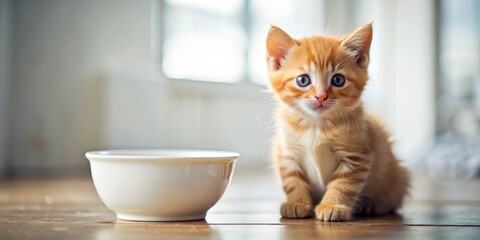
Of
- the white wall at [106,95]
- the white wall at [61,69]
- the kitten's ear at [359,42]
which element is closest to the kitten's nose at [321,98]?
the kitten's ear at [359,42]

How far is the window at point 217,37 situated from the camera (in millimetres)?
4141

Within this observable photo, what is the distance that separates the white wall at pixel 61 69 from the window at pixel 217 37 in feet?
1.40

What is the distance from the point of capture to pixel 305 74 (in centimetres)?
130

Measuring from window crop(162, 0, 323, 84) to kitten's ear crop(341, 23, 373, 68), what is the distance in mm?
2814

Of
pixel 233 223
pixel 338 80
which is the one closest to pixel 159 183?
pixel 233 223

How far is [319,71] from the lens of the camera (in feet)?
4.20

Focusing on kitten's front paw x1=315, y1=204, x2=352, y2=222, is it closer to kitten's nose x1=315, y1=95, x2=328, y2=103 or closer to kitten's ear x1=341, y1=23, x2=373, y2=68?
kitten's nose x1=315, y1=95, x2=328, y2=103

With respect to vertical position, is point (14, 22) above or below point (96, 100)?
above

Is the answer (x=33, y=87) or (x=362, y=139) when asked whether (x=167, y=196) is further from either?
(x=33, y=87)

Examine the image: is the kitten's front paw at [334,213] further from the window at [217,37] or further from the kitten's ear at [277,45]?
the window at [217,37]

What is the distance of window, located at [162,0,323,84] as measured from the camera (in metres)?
4.14

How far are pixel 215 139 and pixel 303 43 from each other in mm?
3043

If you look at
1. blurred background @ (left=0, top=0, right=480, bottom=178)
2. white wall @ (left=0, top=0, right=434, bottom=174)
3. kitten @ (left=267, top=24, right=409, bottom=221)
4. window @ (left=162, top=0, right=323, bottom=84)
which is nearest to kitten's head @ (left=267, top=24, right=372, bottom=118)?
kitten @ (left=267, top=24, right=409, bottom=221)

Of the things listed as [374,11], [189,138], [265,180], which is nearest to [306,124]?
[265,180]
